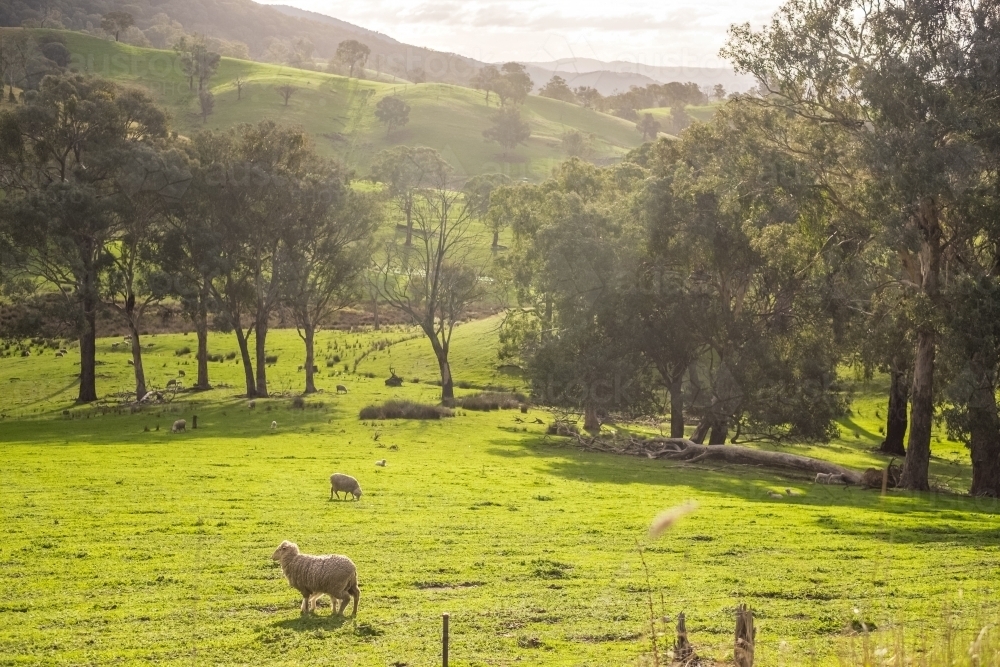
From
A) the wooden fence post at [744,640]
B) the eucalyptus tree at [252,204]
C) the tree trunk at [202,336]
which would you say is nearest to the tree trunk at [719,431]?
the eucalyptus tree at [252,204]

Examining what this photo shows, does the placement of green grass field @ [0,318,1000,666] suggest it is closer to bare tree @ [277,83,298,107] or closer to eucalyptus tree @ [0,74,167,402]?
eucalyptus tree @ [0,74,167,402]

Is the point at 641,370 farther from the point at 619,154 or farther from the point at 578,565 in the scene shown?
the point at 619,154

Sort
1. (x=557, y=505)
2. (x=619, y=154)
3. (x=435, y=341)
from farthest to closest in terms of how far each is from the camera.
A: (x=619, y=154), (x=435, y=341), (x=557, y=505)

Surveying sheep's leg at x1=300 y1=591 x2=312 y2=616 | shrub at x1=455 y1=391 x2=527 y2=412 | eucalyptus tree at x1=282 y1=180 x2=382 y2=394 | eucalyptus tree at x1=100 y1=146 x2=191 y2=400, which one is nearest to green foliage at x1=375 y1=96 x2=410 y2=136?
eucalyptus tree at x1=282 y1=180 x2=382 y2=394

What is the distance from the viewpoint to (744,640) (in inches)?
386

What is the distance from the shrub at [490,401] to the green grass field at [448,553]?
45.2 feet

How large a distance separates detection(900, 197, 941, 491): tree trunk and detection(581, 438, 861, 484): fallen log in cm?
433

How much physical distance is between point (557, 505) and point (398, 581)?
36.8 ft

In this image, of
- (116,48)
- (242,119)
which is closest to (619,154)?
(242,119)

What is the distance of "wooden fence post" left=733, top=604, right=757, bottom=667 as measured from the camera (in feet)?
31.9

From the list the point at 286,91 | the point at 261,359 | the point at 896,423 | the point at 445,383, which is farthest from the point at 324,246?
the point at 286,91

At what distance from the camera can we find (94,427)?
161 feet

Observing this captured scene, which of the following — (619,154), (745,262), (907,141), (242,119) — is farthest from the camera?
(619,154)

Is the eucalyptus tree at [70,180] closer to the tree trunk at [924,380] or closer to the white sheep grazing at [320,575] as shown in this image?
the tree trunk at [924,380]
